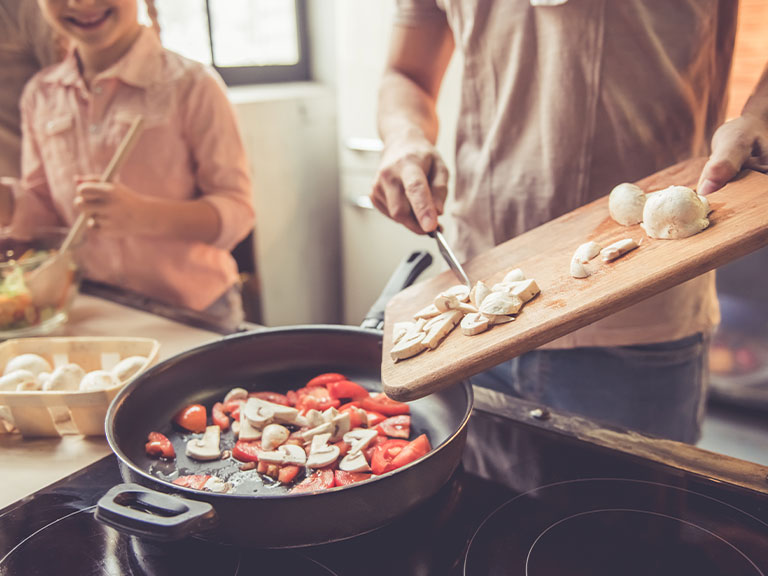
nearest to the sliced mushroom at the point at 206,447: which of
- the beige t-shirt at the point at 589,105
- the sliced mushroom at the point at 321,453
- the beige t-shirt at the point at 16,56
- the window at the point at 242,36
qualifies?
the sliced mushroom at the point at 321,453

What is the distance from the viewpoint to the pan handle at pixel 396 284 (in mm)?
917

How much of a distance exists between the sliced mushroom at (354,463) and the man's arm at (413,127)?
1.03 feet

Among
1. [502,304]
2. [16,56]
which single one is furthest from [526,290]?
[16,56]

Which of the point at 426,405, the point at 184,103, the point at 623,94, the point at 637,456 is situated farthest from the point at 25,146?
the point at 637,456

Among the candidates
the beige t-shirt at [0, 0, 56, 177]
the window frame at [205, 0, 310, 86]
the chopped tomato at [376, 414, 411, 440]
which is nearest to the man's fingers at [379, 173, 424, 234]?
the chopped tomato at [376, 414, 411, 440]

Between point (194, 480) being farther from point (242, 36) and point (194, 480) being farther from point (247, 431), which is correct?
point (242, 36)

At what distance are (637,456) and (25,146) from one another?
1.54m

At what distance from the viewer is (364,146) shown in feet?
8.32

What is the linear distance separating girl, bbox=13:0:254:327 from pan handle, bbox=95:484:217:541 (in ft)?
2.73

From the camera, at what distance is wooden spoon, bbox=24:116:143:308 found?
1185 mm

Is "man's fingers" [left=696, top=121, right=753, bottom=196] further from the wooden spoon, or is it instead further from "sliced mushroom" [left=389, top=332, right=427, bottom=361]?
the wooden spoon

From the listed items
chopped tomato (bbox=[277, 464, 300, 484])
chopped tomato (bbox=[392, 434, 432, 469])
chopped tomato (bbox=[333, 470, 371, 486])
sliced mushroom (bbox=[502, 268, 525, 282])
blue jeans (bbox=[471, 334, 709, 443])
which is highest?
sliced mushroom (bbox=[502, 268, 525, 282])

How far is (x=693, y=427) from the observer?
1.06 m

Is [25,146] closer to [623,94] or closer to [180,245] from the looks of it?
[180,245]
